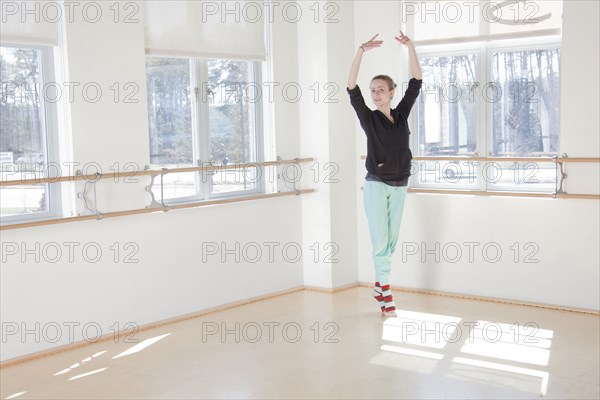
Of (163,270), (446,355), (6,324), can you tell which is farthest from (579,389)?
(6,324)

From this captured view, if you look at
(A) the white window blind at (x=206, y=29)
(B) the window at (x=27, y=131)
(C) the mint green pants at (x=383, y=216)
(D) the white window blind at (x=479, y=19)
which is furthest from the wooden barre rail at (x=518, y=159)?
(B) the window at (x=27, y=131)

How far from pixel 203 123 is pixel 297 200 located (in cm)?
97

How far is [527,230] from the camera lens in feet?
16.9

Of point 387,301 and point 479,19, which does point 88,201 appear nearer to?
point 387,301

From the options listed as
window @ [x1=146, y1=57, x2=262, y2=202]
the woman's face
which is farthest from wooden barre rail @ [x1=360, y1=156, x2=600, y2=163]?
window @ [x1=146, y1=57, x2=262, y2=202]

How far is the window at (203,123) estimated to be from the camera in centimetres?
489

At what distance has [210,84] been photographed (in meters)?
5.18

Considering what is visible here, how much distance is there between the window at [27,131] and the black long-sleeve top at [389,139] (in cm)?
169

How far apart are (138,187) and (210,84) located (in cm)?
87

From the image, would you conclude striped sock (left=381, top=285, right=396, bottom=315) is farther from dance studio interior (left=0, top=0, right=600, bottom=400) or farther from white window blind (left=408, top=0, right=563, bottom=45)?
white window blind (left=408, top=0, right=563, bottom=45)

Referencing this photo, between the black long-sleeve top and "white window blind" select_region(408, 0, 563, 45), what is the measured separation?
28.0 inches

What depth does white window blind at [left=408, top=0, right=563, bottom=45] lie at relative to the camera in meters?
4.98

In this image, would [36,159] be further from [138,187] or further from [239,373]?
[239,373]

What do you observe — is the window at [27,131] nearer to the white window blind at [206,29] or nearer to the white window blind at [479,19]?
the white window blind at [206,29]
